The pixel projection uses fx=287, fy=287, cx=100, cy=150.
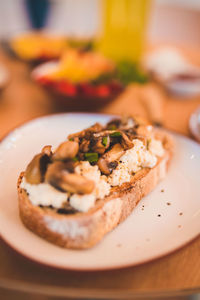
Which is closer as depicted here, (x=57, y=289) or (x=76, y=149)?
(x=57, y=289)

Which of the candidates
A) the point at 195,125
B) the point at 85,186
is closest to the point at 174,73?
the point at 195,125

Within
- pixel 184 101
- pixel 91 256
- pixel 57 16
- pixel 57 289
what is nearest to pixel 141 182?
pixel 91 256

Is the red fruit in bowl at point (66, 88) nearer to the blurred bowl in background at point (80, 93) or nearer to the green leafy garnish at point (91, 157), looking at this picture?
the blurred bowl in background at point (80, 93)

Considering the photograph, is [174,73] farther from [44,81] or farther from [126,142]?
[126,142]

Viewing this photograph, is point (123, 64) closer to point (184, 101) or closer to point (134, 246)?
point (184, 101)

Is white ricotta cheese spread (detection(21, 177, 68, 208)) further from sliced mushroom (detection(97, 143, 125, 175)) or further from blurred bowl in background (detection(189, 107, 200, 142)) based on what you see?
blurred bowl in background (detection(189, 107, 200, 142))

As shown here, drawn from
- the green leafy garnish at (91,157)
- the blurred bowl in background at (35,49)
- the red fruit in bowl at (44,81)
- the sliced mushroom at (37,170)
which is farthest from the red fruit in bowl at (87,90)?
the sliced mushroom at (37,170)

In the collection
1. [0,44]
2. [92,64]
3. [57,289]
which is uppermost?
[0,44]

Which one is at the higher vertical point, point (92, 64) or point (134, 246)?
point (92, 64)
